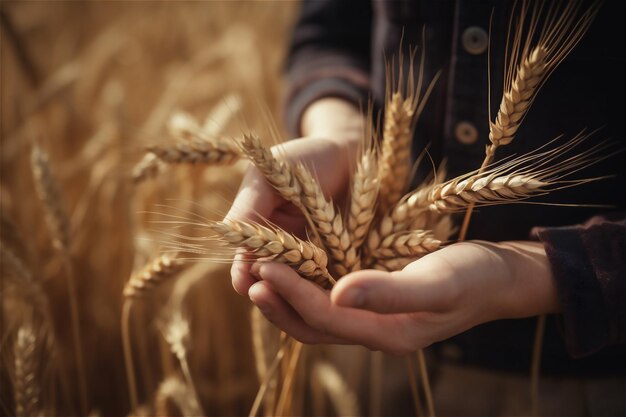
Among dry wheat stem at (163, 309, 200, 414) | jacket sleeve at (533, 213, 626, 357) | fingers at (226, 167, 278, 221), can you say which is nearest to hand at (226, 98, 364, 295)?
fingers at (226, 167, 278, 221)

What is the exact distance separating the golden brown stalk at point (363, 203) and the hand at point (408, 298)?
108 millimetres

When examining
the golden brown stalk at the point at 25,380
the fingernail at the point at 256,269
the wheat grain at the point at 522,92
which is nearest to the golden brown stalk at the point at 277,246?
the fingernail at the point at 256,269

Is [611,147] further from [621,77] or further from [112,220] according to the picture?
[112,220]

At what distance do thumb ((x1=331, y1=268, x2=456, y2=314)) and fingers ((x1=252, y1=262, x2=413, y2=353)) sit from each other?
5 centimetres

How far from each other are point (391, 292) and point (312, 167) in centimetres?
30

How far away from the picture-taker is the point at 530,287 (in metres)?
0.65

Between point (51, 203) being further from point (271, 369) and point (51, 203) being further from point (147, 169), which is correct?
point (271, 369)

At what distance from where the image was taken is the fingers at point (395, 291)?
A: 0.49 m

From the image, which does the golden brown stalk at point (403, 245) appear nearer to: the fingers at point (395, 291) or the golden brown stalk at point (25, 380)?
the fingers at point (395, 291)

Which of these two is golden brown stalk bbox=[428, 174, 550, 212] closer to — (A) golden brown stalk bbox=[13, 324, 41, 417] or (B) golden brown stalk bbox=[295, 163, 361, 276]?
(B) golden brown stalk bbox=[295, 163, 361, 276]

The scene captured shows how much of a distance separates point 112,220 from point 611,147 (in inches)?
49.6

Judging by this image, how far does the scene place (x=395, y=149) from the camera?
2.27 ft

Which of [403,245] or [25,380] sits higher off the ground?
[403,245]

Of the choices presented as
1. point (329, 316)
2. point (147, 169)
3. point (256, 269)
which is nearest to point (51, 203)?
point (147, 169)
